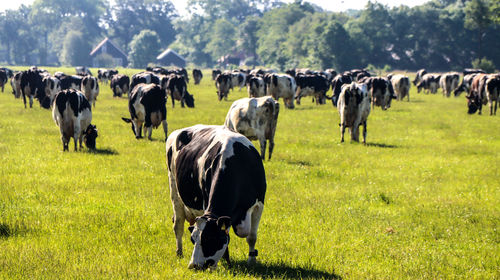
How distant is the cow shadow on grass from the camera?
→ 6.90 metres

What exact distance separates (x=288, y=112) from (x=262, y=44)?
104 metres

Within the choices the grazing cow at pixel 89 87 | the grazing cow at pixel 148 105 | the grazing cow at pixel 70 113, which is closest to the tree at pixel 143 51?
the grazing cow at pixel 89 87

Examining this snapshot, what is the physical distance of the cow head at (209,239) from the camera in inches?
230

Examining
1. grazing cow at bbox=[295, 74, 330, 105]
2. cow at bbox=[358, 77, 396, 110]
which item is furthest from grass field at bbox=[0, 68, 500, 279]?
grazing cow at bbox=[295, 74, 330, 105]

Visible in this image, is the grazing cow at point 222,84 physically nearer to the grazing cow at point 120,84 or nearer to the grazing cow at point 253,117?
the grazing cow at point 120,84

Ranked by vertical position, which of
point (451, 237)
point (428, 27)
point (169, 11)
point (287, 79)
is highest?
point (169, 11)

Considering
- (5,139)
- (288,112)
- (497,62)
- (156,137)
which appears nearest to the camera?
(5,139)

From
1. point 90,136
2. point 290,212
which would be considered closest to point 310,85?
point 90,136

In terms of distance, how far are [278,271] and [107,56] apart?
467 feet

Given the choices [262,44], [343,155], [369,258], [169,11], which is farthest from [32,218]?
[169,11]

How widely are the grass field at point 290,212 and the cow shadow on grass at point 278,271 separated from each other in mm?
25

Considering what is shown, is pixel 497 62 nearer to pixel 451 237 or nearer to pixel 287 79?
pixel 287 79

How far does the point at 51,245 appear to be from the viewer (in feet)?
26.2

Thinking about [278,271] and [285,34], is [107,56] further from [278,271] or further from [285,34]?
[278,271]
